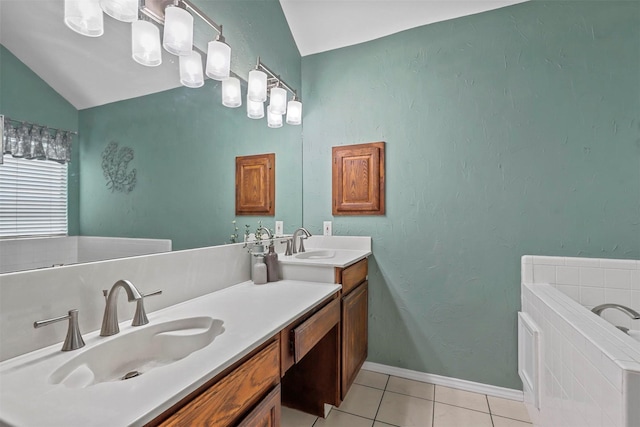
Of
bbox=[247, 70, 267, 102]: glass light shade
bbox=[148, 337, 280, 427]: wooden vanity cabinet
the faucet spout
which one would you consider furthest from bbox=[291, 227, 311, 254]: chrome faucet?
the faucet spout

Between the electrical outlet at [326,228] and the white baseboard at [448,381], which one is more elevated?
the electrical outlet at [326,228]

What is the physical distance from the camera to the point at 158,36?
1.18m

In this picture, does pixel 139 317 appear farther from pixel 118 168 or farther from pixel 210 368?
pixel 118 168

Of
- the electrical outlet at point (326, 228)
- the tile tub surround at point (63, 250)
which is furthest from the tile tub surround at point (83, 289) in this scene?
the electrical outlet at point (326, 228)

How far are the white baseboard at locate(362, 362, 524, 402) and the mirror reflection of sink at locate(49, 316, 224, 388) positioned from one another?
1636 millimetres

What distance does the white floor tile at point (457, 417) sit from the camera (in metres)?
1.68

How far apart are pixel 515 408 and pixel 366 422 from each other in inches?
37.8

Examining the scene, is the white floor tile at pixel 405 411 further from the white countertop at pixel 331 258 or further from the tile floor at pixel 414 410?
the white countertop at pixel 331 258

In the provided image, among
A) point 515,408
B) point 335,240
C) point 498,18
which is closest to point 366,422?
point 515,408

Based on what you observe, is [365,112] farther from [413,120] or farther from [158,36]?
[158,36]

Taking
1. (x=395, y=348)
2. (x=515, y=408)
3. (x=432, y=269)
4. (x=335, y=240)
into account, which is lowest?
(x=515, y=408)

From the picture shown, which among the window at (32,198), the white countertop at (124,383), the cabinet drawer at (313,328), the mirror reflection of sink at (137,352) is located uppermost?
the window at (32,198)

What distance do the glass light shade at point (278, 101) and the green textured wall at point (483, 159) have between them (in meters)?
0.45

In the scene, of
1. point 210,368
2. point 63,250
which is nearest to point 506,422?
point 210,368
